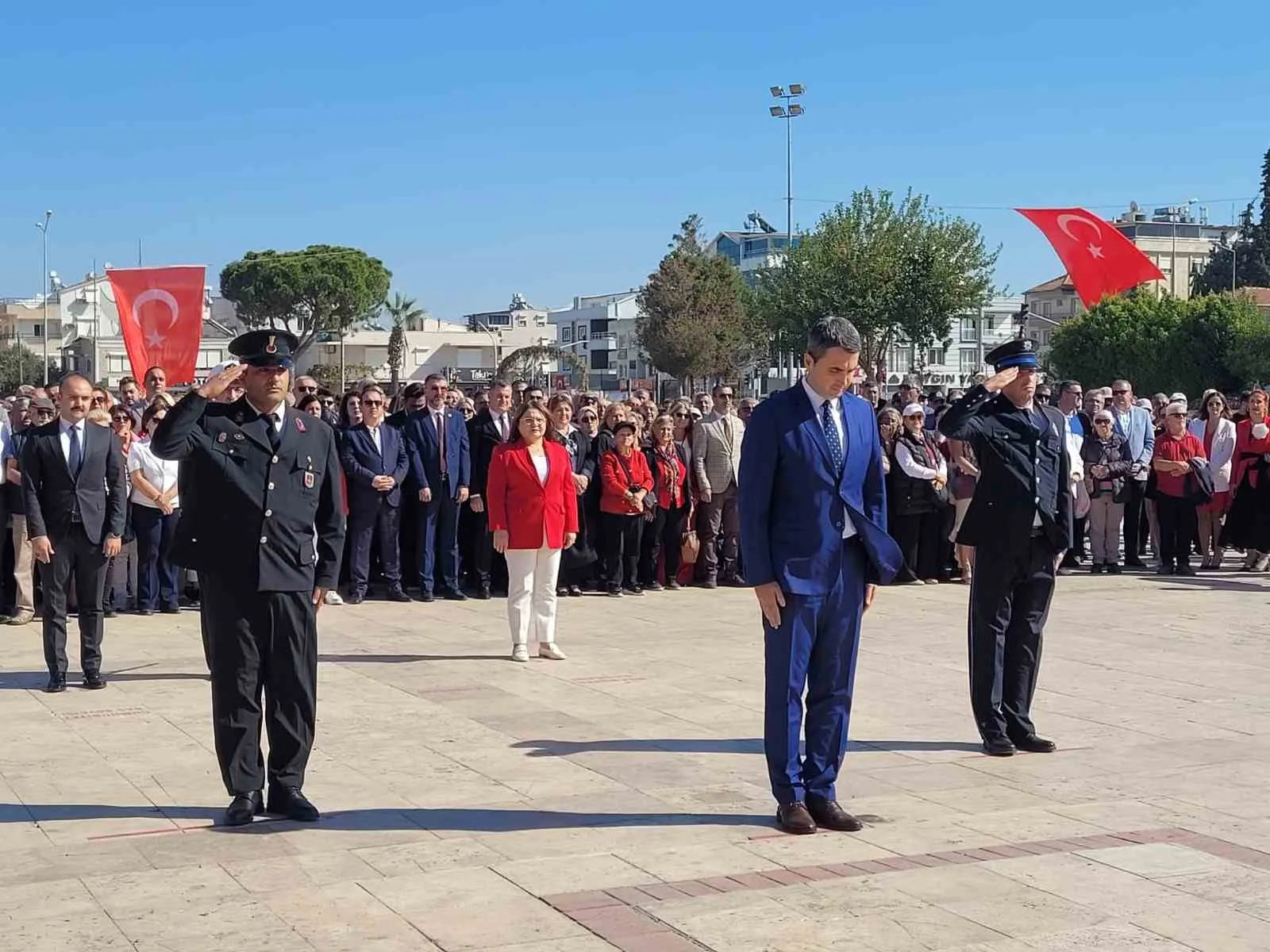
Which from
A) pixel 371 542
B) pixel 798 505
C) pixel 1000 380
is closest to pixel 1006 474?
pixel 1000 380

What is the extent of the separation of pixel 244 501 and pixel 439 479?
27.5 feet

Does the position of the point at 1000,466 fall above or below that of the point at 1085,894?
above

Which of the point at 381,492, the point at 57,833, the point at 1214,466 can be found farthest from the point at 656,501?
the point at 57,833

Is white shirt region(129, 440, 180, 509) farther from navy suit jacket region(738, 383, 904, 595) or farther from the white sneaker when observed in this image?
navy suit jacket region(738, 383, 904, 595)

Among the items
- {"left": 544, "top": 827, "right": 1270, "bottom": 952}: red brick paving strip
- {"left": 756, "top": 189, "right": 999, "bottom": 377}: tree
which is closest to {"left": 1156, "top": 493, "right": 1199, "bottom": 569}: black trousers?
{"left": 544, "top": 827, "right": 1270, "bottom": 952}: red brick paving strip

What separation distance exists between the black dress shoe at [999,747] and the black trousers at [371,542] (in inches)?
309

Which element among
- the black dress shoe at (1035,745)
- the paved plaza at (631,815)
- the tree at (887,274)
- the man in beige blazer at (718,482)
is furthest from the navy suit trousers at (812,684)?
the tree at (887,274)

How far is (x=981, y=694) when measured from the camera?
332 inches

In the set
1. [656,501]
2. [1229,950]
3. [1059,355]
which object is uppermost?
[1059,355]

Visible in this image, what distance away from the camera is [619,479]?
1525cm

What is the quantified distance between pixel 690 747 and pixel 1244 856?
3.02 meters

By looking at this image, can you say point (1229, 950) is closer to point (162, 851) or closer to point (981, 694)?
point (981, 694)

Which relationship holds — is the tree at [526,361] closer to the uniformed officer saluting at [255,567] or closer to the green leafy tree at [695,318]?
the green leafy tree at [695,318]

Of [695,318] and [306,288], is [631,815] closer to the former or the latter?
[695,318]
